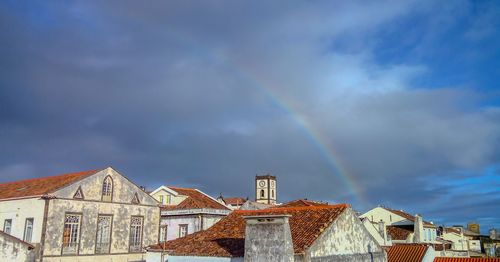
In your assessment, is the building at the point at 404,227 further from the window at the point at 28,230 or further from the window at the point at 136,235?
the window at the point at 28,230

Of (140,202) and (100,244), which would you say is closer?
(100,244)

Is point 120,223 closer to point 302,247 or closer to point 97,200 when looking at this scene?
point 97,200

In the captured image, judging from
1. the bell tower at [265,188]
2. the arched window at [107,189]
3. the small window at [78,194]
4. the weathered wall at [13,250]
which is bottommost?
the weathered wall at [13,250]

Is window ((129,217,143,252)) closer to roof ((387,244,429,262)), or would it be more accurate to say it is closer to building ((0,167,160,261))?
building ((0,167,160,261))

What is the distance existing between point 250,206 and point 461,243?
35.4m

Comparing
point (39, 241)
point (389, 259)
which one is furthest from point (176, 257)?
point (389, 259)

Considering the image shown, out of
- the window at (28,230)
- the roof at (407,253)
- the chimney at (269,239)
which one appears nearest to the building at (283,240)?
the chimney at (269,239)

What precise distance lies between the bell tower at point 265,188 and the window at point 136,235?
103865 millimetres

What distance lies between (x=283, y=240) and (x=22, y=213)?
2875 cm

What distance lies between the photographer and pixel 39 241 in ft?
118

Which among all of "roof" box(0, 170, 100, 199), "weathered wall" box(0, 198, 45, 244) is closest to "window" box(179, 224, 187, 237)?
"roof" box(0, 170, 100, 199)

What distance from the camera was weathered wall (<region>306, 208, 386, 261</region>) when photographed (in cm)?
2245

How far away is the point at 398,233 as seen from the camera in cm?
6044

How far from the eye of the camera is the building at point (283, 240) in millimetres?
19547
